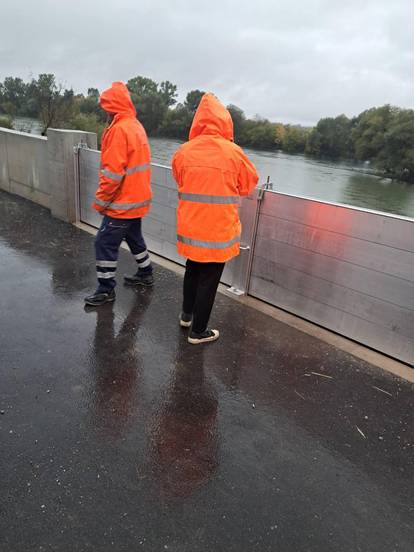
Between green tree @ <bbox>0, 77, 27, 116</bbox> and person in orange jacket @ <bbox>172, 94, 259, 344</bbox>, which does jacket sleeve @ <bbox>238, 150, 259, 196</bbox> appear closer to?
person in orange jacket @ <bbox>172, 94, 259, 344</bbox>

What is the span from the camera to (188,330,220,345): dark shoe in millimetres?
3363

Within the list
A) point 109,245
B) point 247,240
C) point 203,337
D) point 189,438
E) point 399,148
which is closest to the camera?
point 189,438

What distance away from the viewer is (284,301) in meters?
4.05

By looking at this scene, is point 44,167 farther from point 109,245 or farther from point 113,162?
point 113,162

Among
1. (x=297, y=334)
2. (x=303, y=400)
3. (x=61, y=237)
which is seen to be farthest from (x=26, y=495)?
(x=61, y=237)

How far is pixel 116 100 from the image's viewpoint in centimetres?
353

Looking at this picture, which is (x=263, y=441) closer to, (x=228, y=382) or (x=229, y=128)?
(x=228, y=382)

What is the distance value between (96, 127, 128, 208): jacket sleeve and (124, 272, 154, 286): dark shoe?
1.08 metres

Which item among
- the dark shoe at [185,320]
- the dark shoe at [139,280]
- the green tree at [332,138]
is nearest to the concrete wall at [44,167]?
the dark shoe at [139,280]

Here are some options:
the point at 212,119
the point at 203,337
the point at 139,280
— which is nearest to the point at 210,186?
the point at 212,119

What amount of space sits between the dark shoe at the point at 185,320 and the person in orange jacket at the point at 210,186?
1.54 ft

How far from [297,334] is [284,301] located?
1.56 feet

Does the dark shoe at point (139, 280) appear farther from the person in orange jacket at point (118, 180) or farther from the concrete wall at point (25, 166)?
the concrete wall at point (25, 166)

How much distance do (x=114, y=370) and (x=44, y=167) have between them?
520cm
